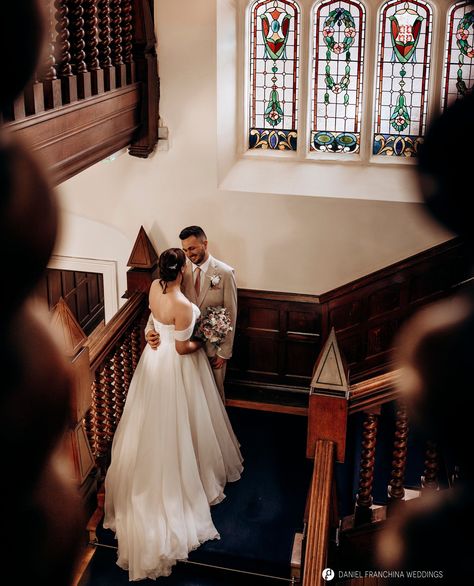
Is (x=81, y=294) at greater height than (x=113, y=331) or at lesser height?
lesser

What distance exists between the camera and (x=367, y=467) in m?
4.08

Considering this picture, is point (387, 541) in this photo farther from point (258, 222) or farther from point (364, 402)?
point (258, 222)

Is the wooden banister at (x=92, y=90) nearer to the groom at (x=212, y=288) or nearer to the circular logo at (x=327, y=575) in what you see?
the groom at (x=212, y=288)

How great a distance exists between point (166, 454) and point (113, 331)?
97 cm

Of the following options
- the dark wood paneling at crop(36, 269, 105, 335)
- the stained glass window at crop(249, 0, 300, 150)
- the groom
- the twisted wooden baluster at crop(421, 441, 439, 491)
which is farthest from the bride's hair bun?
the dark wood paneling at crop(36, 269, 105, 335)

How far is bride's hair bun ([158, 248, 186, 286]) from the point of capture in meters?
4.94

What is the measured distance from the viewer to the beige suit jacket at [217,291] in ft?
18.8

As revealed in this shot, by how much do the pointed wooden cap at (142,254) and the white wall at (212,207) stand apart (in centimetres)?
16

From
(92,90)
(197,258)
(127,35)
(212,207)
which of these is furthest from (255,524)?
(127,35)

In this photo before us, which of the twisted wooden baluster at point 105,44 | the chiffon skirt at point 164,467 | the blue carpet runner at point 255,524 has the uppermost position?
the twisted wooden baluster at point 105,44

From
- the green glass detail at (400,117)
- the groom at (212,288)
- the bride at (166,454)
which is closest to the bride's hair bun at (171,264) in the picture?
the bride at (166,454)

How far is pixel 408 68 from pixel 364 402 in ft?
11.2

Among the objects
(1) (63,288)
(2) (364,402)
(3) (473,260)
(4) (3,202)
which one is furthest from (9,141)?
(1) (63,288)

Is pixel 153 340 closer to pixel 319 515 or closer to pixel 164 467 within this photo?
pixel 164 467
